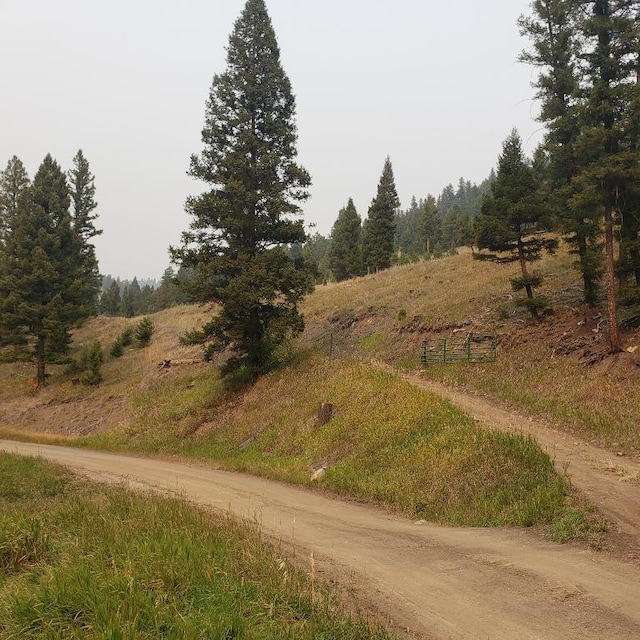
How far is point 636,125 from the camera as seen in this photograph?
17.9 m

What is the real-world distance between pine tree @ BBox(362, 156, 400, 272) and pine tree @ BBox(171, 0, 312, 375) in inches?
1570

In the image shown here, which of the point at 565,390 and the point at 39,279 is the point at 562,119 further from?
the point at 39,279

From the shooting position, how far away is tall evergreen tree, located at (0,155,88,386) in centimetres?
3534

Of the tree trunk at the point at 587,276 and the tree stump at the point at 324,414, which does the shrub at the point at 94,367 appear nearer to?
the tree stump at the point at 324,414

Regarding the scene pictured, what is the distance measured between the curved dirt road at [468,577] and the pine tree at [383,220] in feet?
184

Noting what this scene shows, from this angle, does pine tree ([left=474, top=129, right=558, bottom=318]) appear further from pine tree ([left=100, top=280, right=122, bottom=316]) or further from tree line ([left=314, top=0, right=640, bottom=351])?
pine tree ([left=100, top=280, right=122, bottom=316])

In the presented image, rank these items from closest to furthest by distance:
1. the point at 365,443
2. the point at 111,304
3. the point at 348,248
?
1. the point at 365,443
2. the point at 348,248
3. the point at 111,304

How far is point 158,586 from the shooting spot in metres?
5.08

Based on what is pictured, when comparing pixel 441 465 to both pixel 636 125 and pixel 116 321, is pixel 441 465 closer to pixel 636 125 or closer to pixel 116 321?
pixel 636 125

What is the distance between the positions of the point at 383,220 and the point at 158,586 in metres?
61.6

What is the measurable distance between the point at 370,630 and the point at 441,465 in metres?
7.90

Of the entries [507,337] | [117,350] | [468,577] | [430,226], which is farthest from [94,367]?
[430,226]

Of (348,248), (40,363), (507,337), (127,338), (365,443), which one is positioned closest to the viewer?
(365,443)

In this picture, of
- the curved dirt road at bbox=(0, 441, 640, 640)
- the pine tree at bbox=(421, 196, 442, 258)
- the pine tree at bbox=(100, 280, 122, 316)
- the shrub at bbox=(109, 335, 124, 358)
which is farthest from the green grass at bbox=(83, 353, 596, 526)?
the pine tree at bbox=(100, 280, 122, 316)
